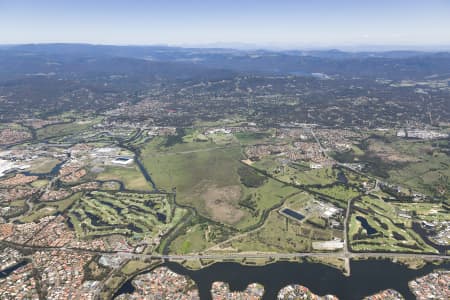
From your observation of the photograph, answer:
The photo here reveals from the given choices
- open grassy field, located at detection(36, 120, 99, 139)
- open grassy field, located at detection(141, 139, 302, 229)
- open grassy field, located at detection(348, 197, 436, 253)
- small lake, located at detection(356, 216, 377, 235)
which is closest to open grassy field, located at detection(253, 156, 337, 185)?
open grassy field, located at detection(141, 139, 302, 229)

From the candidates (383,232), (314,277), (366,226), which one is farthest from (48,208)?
(383,232)

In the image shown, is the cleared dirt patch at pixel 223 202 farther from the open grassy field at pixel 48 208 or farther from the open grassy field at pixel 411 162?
the open grassy field at pixel 411 162

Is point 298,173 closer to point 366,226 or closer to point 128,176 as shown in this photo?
point 366,226

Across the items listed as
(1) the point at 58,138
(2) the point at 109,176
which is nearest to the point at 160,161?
(2) the point at 109,176

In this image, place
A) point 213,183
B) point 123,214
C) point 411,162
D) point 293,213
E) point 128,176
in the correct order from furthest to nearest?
point 411,162
point 128,176
point 213,183
point 123,214
point 293,213

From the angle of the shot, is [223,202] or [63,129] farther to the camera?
[63,129]

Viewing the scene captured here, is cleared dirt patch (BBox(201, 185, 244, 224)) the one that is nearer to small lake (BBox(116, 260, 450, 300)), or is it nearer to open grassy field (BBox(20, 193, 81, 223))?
small lake (BBox(116, 260, 450, 300))

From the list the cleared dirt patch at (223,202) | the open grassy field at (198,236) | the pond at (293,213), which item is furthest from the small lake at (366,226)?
the open grassy field at (198,236)
